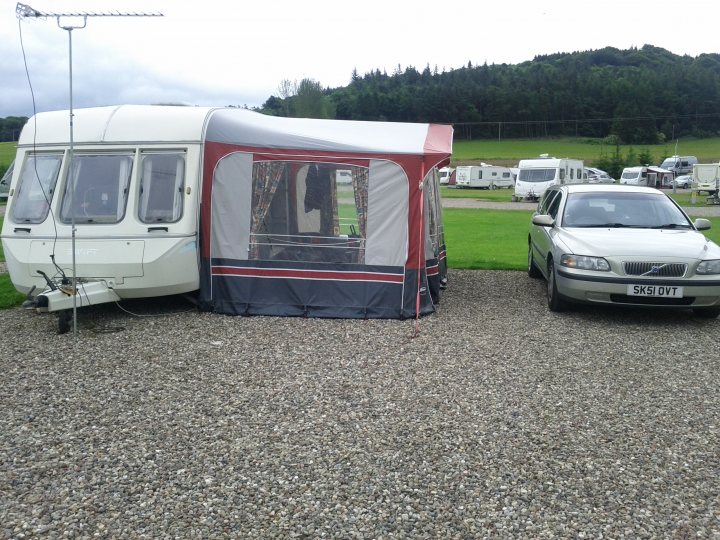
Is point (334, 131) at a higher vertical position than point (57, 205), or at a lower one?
higher

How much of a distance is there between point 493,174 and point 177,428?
53.4 meters

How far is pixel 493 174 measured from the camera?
56031 millimetres

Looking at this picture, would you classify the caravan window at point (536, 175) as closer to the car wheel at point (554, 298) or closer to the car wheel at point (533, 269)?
the car wheel at point (533, 269)

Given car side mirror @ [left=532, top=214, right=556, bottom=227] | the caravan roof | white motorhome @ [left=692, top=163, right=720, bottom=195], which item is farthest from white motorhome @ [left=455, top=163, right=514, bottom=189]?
the caravan roof

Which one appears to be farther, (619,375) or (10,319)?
(10,319)

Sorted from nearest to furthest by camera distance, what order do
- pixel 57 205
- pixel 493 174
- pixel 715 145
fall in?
pixel 57 205 < pixel 493 174 < pixel 715 145

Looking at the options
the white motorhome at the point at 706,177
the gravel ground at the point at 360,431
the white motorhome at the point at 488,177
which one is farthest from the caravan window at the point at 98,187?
the white motorhome at the point at 488,177

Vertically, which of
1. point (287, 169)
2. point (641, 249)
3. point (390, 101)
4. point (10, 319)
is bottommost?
point (10, 319)

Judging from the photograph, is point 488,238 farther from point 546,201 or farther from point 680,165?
point 680,165

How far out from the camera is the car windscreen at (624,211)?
8820 mm

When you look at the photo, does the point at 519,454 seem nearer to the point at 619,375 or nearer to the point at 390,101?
the point at 619,375

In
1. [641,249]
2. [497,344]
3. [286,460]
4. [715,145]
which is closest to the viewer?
[286,460]

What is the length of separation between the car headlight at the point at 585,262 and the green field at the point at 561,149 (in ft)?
214

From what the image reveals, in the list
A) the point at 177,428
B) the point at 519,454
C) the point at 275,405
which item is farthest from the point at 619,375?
the point at 177,428
